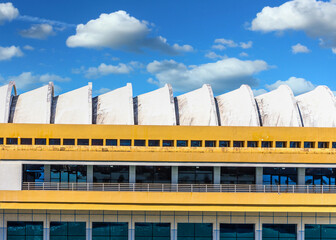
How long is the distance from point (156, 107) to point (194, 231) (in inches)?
408

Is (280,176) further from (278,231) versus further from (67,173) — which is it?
(67,173)

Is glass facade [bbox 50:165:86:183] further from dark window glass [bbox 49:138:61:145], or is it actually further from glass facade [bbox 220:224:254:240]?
glass facade [bbox 220:224:254:240]

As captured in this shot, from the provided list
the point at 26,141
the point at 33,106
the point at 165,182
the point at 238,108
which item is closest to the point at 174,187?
the point at 165,182

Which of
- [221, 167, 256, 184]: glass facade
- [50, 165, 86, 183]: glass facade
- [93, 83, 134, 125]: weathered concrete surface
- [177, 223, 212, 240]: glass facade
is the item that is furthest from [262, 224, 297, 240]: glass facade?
[50, 165, 86, 183]: glass facade

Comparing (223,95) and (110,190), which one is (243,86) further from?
(110,190)

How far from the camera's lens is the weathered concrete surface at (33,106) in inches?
1191

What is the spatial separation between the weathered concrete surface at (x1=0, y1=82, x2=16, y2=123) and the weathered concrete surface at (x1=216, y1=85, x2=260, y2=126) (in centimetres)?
1713

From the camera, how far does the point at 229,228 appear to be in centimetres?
2716

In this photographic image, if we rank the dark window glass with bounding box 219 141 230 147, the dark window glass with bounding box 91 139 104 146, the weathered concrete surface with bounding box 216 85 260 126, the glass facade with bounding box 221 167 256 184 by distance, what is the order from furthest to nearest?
1. the weathered concrete surface with bounding box 216 85 260 126
2. the dark window glass with bounding box 219 141 230 147
3. the dark window glass with bounding box 91 139 104 146
4. the glass facade with bounding box 221 167 256 184

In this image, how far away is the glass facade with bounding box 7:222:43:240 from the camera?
26859mm

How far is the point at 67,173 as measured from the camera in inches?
1060

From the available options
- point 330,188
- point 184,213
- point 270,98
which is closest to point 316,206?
point 330,188

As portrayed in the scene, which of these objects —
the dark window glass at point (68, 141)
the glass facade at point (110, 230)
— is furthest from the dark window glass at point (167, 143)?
the dark window glass at point (68, 141)

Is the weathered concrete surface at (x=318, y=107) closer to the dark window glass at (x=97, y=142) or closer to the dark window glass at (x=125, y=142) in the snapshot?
the dark window glass at (x=125, y=142)
